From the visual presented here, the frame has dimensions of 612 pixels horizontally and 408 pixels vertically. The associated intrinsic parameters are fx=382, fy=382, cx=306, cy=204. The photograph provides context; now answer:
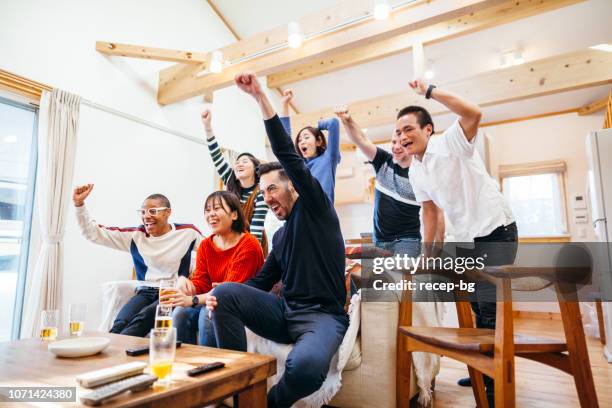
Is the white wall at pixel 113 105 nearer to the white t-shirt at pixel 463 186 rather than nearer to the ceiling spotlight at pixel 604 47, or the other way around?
the white t-shirt at pixel 463 186

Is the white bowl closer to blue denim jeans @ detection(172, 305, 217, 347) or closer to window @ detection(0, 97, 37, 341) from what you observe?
blue denim jeans @ detection(172, 305, 217, 347)

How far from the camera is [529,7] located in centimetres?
340

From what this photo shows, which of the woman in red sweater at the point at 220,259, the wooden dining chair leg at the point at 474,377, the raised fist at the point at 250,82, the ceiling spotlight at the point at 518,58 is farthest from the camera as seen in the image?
the ceiling spotlight at the point at 518,58

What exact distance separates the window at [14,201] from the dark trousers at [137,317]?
1359 mm

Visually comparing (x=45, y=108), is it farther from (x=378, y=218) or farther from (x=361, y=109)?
(x=361, y=109)

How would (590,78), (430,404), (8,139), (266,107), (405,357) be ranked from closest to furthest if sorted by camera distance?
(266,107)
(405,357)
(430,404)
(8,139)
(590,78)

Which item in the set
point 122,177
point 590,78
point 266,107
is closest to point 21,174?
point 122,177

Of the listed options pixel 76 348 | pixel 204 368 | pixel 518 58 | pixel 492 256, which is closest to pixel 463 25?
pixel 518 58

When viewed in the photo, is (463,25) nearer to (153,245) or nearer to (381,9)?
(381,9)

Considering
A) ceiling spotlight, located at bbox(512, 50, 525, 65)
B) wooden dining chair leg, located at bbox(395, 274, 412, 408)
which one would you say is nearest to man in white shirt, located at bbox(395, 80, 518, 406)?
wooden dining chair leg, located at bbox(395, 274, 412, 408)

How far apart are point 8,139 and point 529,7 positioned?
175 inches

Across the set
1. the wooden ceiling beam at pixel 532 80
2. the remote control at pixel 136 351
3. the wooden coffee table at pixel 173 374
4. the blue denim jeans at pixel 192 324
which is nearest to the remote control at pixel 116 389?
the wooden coffee table at pixel 173 374

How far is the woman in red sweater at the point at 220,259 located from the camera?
5.84ft

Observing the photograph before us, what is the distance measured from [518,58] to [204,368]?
14.5ft
